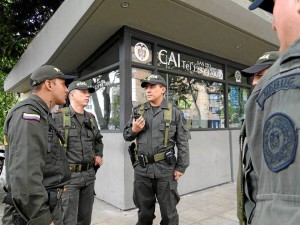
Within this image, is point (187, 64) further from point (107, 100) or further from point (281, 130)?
point (281, 130)

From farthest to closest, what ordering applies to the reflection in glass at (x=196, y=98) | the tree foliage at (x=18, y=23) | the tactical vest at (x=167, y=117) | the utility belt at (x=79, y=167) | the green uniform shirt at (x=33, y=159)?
the tree foliage at (x=18, y=23)
the reflection in glass at (x=196, y=98)
the tactical vest at (x=167, y=117)
the utility belt at (x=79, y=167)
the green uniform shirt at (x=33, y=159)

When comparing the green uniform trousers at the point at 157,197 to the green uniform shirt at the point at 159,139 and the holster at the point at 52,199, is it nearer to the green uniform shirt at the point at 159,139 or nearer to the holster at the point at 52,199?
the green uniform shirt at the point at 159,139

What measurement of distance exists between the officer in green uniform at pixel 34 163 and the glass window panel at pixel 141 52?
2862 mm

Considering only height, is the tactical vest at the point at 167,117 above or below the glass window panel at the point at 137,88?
below

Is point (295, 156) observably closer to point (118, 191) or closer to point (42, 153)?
point (42, 153)

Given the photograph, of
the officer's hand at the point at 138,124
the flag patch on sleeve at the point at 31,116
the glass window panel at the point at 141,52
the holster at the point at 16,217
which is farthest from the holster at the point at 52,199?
the glass window panel at the point at 141,52

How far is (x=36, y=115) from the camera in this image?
6.26ft

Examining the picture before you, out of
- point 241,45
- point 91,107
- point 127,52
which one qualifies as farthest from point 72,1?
point 241,45

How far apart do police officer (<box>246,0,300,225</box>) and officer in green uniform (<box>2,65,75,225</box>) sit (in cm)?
143

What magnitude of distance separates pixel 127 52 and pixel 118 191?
97.9 inches

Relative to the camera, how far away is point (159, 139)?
3311 millimetres

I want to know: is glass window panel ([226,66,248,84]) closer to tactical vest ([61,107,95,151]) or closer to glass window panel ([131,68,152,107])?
glass window panel ([131,68,152,107])

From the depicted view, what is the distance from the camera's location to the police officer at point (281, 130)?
722mm

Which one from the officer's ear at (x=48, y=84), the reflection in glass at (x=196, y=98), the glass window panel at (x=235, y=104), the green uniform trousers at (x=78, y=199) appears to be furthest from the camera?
the glass window panel at (x=235, y=104)
